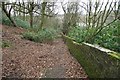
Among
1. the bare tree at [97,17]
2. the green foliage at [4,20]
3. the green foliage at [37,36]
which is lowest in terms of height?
the green foliage at [37,36]

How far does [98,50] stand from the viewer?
5816mm

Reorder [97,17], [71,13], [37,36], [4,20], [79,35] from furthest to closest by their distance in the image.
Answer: [71,13], [4,20], [37,36], [97,17], [79,35]

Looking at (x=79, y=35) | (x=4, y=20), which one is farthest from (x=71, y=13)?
(x=79, y=35)

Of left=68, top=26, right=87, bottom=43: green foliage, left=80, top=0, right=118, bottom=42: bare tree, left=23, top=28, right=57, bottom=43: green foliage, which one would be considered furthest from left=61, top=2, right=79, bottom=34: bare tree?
left=80, top=0, right=118, bottom=42: bare tree

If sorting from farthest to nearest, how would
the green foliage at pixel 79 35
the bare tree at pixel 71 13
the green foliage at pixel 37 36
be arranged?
1. the bare tree at pixel 71 13
2. the green foliage at pixel 37 36
3. the green foliage at pixel 79 35

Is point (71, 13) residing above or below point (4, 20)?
above

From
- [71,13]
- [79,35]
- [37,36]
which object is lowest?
[37,36]

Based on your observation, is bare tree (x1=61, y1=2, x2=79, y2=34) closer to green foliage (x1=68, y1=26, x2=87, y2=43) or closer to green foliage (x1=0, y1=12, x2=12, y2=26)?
green foliage (x1=0, y1=12, x2=12, y2=26)

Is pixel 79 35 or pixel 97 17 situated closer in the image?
pixel 79 35

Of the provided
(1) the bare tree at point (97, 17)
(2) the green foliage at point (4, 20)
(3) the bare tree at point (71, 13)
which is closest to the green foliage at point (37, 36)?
(2) the green foliage at point (4, 20)

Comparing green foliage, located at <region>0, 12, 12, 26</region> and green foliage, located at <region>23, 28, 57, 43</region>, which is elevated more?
green foliage, located at <region>0, 12, 12, 26</region>

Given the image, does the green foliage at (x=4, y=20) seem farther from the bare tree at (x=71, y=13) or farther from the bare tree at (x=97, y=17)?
the bare tree at (x=97, y=17)

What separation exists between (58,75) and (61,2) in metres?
24.5

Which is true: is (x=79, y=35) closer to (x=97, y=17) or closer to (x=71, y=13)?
(x=97, y=17)
